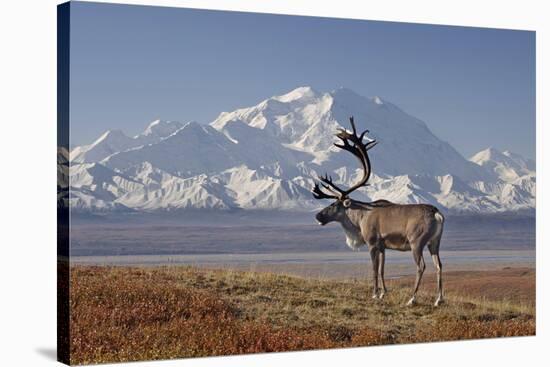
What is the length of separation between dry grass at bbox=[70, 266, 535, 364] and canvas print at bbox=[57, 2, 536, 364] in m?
0.02

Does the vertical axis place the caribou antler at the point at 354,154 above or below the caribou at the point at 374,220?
above

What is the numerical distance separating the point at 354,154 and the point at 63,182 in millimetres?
4042

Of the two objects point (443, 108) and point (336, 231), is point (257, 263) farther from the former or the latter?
point (443, 108)

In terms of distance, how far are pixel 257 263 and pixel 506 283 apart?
3916mm

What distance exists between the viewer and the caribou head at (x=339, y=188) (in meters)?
16.6

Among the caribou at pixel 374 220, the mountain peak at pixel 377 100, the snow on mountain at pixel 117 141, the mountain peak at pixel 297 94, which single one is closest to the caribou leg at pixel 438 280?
the caribou at pixel 374 220

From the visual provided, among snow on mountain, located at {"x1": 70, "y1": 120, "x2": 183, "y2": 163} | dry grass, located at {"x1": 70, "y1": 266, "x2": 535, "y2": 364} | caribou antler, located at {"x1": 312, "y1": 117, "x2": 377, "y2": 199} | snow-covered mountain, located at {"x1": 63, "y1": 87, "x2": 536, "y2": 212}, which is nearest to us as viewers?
dry grass, located at {"x1": 70, "y1": 266, "x2": 535, "y2": 364}

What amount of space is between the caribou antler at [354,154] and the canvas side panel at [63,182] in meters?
3.53

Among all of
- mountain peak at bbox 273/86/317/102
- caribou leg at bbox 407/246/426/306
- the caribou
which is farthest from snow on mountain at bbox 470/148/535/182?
mountain peak at bbox 273/86/317/102

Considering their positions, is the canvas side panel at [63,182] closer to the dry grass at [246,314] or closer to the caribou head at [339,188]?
the dry grass at [246,314]

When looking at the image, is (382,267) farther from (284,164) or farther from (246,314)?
(246,314)

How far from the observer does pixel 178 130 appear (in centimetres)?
1550

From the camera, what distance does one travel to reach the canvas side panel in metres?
14.5

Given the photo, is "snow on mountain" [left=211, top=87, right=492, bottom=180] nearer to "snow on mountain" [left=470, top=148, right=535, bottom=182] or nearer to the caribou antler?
the caribou antler
